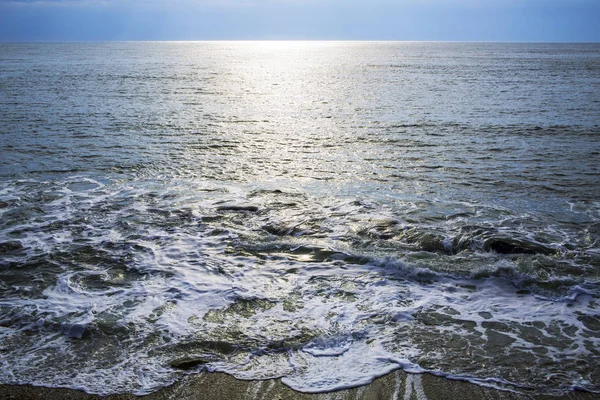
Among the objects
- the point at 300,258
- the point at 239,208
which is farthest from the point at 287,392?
the point at 239,208

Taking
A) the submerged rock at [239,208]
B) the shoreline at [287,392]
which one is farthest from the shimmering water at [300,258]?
the shoreline at [287,392]

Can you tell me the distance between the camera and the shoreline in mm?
4914

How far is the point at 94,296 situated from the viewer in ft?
23.2

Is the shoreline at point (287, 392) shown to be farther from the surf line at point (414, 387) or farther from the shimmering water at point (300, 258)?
the shimmering water at point (300, 258)

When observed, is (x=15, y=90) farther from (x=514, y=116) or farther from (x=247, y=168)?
(x=514, y=116)

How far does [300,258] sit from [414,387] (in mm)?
3744

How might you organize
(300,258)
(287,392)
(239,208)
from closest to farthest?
(287,392) → (300,258) → (239,208)

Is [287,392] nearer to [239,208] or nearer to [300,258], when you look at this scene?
[300,258]

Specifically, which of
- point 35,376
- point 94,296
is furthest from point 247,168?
point 35,376

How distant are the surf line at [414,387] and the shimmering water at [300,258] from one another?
22 cm

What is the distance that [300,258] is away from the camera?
27.8 ft

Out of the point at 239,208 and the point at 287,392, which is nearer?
the point at 287,392

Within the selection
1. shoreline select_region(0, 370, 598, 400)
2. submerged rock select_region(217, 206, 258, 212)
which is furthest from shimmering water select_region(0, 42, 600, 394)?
shoreline select_region(0, 370, 598, 400)

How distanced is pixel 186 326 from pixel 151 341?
0.50m
